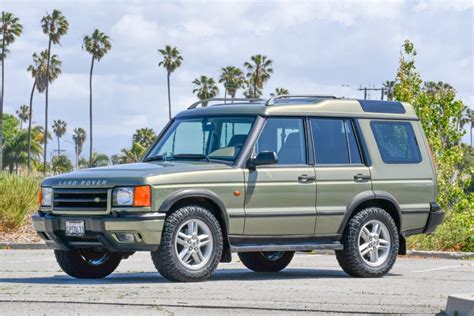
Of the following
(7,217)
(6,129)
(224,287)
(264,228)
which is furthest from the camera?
(6,129)

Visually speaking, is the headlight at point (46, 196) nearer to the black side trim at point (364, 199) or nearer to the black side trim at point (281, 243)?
the black side trim at point (281, 243)

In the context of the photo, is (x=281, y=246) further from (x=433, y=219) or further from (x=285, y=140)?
(x=433, y=219)

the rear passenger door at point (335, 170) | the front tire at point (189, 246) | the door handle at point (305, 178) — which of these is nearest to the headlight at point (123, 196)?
the front tire at point (189, 246)

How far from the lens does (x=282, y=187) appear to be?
13555 millimetres

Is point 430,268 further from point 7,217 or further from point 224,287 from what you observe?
point 7,217

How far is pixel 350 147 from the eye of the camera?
14461mm

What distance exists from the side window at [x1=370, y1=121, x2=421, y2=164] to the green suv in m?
0.01

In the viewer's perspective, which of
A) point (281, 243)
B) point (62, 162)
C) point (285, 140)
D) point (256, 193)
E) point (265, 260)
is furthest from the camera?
point (62, 162)

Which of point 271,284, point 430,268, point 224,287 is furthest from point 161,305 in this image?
point 430,268

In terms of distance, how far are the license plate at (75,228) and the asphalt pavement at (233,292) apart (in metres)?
0.54

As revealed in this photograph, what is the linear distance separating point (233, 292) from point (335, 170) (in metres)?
2.85

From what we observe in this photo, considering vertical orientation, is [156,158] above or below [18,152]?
below

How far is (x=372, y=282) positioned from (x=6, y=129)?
125176mm

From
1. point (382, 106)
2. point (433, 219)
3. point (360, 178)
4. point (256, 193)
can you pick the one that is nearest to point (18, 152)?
point (382, 106)
